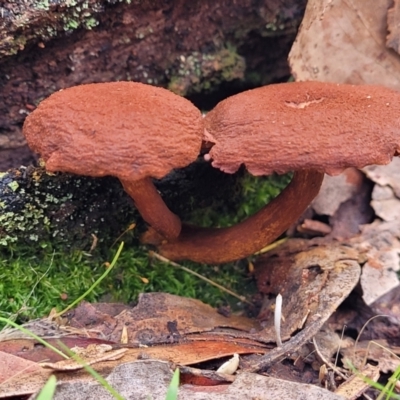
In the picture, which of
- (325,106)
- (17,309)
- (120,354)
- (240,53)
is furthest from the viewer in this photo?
(240,53)

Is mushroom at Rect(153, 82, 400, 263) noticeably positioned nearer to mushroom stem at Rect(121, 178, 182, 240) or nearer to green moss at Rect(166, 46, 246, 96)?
mushroom stem at Rect(121, 178, 182, 240)

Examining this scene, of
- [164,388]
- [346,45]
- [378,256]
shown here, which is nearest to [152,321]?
[164,388]

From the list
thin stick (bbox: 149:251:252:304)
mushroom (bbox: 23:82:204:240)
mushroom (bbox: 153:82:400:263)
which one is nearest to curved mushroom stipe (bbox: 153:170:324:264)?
thin stick (bbox: 149:251:252:304)

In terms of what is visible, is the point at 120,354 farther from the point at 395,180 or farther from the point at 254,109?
the point at 395,180

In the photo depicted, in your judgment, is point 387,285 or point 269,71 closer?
point 387,285

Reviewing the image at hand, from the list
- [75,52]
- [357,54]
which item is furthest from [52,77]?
[357,54]

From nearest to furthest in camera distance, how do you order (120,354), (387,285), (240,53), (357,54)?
(120,354)
(387,285)
(357,54)
(240,53)

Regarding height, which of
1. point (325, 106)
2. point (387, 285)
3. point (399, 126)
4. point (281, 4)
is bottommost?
point (387, 285)
